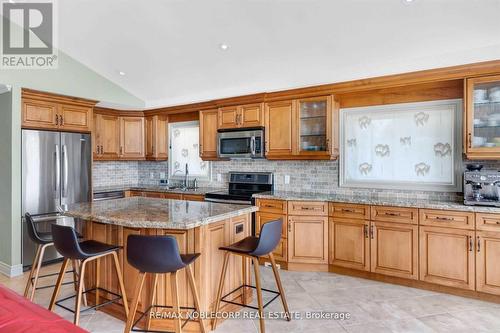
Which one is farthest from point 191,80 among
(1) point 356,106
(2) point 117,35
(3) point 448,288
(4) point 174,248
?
(3) point 448,288

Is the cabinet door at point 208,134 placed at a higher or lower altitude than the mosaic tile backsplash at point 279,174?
higher

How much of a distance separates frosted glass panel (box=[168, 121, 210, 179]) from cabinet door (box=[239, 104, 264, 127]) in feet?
4.09

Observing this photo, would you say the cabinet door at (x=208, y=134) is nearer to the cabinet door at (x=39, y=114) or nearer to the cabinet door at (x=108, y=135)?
the cabinet door at (x=108, y=135)

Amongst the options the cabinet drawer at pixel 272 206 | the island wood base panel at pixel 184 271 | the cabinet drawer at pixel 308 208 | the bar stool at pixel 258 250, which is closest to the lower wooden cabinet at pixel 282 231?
the cabinet drawer at pixel 272 206

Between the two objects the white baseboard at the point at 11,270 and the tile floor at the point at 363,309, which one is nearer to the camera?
the tile floor at the point at 363,309

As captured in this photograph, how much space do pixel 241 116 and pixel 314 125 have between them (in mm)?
1130

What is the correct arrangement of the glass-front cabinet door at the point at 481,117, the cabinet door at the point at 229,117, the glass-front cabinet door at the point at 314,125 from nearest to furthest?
the glass-front cabinet door at the point at 481,117 → the glass-front cabinet door at the point at 314,125 → the cabinet door at the point at 229,117

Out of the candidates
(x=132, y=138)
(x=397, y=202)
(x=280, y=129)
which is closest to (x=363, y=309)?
(x=397, y=202)

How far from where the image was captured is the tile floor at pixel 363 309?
2.52 meters

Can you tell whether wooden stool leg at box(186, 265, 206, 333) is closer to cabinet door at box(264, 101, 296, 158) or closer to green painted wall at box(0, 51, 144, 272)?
cabinet door at box(264, 101, 296, 158)

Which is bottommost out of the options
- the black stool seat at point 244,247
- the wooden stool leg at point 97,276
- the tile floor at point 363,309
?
the tile floor at point 363,309

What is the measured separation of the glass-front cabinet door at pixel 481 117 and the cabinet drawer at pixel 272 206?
2.14 m

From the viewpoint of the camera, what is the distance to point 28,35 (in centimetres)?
411

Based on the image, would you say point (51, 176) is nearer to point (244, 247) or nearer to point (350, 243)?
point (244, 247)
